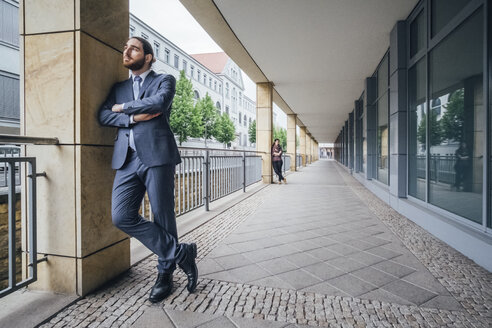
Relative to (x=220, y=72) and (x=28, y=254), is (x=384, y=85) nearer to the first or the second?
(x=28, y=254)

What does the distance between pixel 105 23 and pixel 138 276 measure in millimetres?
2215

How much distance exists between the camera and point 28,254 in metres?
2.29

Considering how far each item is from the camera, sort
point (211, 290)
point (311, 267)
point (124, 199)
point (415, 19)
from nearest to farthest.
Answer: point (124, 199) → point (211, 290) → point (311, 267) → point (415, 19)

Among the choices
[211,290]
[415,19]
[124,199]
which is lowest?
[211,290]

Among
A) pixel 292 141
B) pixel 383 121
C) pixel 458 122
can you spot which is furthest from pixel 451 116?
pixel 292 141

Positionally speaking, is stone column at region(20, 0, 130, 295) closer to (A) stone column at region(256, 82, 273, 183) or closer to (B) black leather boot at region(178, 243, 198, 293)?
(B) black leather boot at region(178, 243, 198, 293)

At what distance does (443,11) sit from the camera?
4.22m

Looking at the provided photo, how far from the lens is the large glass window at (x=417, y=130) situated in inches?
195

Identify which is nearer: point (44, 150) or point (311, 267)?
point (44, 150)

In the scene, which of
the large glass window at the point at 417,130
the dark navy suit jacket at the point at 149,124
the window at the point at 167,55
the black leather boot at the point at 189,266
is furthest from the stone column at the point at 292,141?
the window at the point at 167,55

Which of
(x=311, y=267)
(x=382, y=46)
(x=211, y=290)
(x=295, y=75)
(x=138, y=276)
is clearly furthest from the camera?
(x=295, y=75)

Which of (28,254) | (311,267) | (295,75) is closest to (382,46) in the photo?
(295,75)

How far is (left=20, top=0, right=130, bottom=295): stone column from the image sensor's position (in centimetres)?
222

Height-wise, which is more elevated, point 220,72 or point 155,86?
point 220,72
